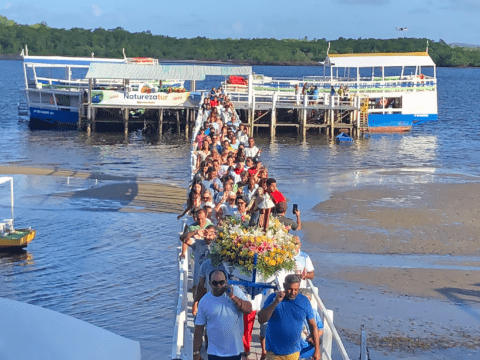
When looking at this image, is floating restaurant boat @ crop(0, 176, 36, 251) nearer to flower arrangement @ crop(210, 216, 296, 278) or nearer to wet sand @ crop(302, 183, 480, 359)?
wet sand @ crop(302, 183, 480, 359)

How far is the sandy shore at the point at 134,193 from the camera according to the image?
73.5 ft

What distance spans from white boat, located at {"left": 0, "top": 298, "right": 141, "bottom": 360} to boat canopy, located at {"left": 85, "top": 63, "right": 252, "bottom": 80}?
113 feet

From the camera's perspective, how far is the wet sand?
11.9 metres

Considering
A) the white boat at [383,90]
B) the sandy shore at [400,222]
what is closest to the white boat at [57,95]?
the white boat at [383,90]

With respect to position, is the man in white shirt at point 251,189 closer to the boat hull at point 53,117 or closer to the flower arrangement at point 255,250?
the flower arrangement at point 255,250

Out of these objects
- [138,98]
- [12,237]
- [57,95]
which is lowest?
[12,237]

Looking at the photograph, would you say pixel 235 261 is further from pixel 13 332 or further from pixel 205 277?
pixel 13 332

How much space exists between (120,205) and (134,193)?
7.36 feet

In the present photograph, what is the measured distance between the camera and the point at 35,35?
7539 inches

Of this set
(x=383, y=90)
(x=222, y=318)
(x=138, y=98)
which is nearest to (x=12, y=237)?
(x=222, y=318)

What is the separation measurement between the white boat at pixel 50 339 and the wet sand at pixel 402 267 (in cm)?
490

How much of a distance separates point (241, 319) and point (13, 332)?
2.21m

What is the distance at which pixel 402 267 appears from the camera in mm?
15586

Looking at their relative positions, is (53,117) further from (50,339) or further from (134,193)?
(50,339)
